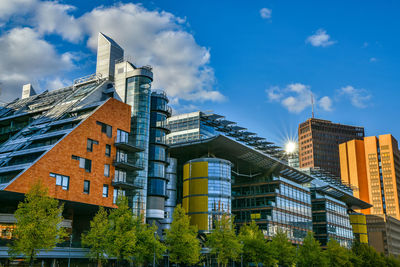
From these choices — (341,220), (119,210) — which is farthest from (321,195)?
(119,210)

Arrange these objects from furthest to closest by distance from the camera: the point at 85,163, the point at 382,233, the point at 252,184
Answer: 1. the point at 382,233
2. the point at 252,184
3. the point at 85,163

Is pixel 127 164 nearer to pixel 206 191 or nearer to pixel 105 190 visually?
pixel 105 190

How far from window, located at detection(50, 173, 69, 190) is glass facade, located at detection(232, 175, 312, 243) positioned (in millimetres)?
52315

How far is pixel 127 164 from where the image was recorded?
216ft

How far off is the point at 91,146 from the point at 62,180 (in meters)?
7.35

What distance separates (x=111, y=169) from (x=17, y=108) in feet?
91.3

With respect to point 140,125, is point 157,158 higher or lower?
lower

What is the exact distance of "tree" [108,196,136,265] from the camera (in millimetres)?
48781

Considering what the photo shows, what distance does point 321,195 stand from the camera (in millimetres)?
127688

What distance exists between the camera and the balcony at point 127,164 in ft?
213

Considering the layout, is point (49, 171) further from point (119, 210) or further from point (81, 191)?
point (119, 210)

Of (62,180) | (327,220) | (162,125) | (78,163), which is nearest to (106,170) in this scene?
(78,163)

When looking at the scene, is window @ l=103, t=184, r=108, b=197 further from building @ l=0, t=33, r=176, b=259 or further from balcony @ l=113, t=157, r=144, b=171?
balcony @ l=113, t=157, r=144, b=171

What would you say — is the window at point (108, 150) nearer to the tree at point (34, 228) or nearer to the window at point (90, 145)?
the window at point (90, 145)
